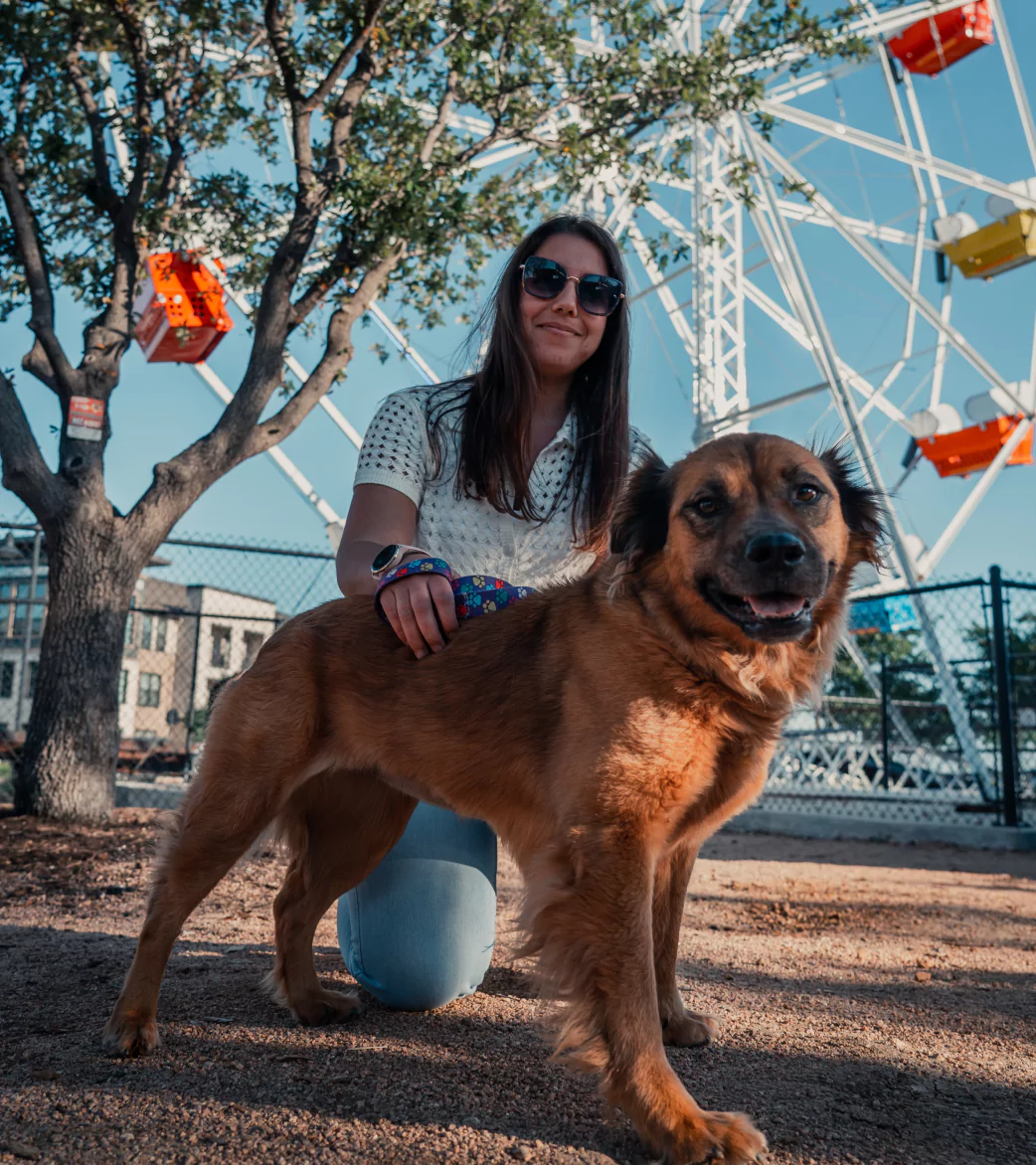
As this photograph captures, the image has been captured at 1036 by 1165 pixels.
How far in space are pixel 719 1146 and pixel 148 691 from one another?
1333cm

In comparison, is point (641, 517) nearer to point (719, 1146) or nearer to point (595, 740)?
point (595, 740)

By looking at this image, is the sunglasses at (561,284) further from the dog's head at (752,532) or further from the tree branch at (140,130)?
the tree branch at (140,130)

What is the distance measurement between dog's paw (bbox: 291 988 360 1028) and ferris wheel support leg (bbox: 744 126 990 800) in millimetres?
8495

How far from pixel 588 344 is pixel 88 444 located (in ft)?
17.3

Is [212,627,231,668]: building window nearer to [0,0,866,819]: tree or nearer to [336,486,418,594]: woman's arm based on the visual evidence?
[0,0,866,819]: tree

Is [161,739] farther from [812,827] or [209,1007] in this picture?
[209,1007]

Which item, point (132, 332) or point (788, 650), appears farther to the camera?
point (132, 332)

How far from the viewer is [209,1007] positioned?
9.11ft

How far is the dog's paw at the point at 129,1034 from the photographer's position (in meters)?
2.34

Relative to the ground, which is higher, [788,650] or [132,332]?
[132,332]

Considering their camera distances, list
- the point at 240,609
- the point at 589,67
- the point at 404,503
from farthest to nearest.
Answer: the point at 240,609, the point at 589,67, the point at 404,503

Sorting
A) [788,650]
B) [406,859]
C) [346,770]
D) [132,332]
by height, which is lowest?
[406,859]

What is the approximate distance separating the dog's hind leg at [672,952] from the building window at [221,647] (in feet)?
33.7

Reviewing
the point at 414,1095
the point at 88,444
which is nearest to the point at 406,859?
the point at 414,1095
